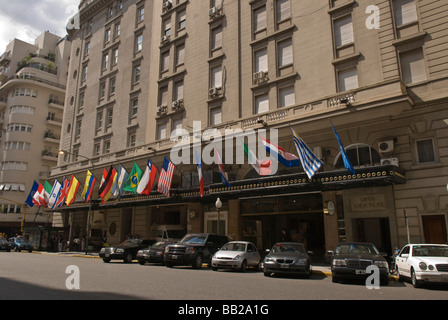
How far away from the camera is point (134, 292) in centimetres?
880

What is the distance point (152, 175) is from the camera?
25641mm

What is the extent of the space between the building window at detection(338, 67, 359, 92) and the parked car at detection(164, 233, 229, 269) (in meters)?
12.0

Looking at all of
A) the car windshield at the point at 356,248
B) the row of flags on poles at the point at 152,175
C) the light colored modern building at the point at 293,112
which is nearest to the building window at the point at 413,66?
the light colored modern building at the point at 293,112

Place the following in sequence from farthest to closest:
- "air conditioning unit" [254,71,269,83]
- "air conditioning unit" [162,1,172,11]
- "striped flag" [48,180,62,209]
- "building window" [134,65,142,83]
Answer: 1. "building window" [134,65,142,83]
2. "striped flag" [48,180,62,209]
3. "air conditioning unit" [162,1,172,11]
4. "air conditioning unit" [254,71,269,83]

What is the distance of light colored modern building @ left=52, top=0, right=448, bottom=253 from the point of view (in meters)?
17.6

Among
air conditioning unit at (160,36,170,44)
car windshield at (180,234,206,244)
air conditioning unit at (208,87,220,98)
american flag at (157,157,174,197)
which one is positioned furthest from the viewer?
air conditioning unit at (160,36,170,44)

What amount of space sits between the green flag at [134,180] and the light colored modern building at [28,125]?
115 ft

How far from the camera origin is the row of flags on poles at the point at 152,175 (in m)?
18.0

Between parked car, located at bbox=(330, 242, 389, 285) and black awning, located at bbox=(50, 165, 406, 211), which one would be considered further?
black awning, located at bbox=(50, 165, 406, 211)

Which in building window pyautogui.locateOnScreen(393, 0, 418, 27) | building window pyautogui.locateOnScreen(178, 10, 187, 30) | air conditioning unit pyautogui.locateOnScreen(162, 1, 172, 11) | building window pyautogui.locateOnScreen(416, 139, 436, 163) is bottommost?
building window pyautogui.locateOnScreen(416, 139, 436, 163)

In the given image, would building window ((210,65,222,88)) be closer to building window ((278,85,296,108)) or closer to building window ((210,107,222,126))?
building window ((210,107,222,126))

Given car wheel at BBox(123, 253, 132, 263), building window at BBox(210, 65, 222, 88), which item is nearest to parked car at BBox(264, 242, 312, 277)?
car wheel at BBox(123, 253, 132, 263)
